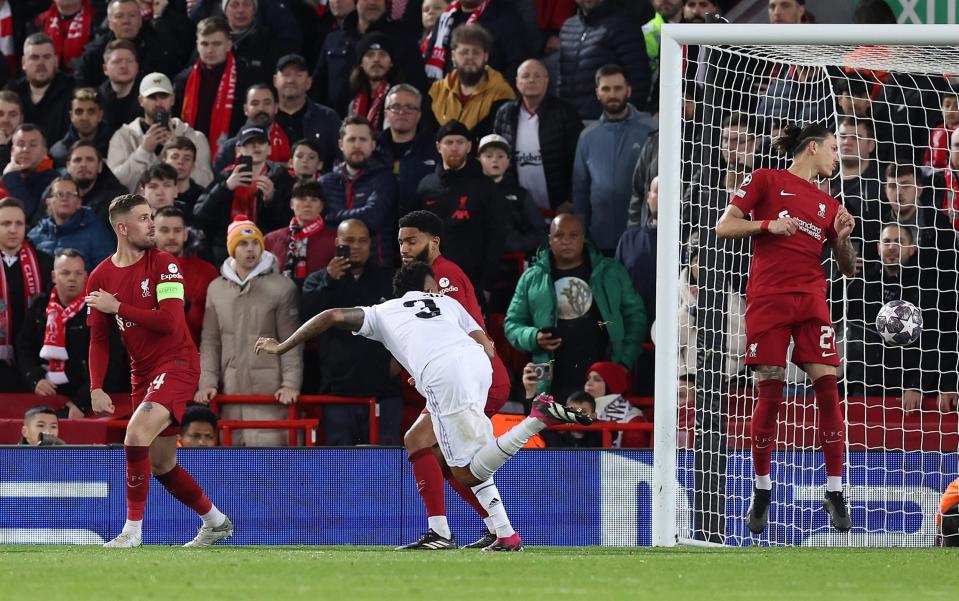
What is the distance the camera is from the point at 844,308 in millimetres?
10844

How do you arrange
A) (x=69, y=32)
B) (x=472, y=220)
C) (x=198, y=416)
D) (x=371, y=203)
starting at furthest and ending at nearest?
(x=69, y=32)
(x=371, y=203)
(x=472, y=220)
(x=198, y=416)

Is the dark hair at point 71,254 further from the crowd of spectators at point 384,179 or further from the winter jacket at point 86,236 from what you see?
the winter jacket at point 86,236

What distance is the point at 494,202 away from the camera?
12406mm

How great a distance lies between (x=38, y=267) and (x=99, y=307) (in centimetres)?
381

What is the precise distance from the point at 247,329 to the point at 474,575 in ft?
17.0

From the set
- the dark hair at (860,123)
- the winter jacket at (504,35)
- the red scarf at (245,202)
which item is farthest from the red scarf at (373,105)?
the dark hair at (860,123)

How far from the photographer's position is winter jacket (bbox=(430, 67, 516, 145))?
13.6 metres

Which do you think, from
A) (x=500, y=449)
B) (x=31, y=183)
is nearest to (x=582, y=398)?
(x=500, y=449)

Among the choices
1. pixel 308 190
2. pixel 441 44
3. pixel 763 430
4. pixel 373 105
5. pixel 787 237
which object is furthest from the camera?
pixel 441 44

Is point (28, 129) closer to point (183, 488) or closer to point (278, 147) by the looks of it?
point (278, 147)

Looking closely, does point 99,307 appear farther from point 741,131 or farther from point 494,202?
point 741,131

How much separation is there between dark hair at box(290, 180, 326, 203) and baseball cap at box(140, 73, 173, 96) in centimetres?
209

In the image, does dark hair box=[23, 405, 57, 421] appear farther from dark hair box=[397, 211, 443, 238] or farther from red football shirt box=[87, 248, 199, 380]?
dark hair box=[397, 211, 443, 238]

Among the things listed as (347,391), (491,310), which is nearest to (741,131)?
(491,310)
